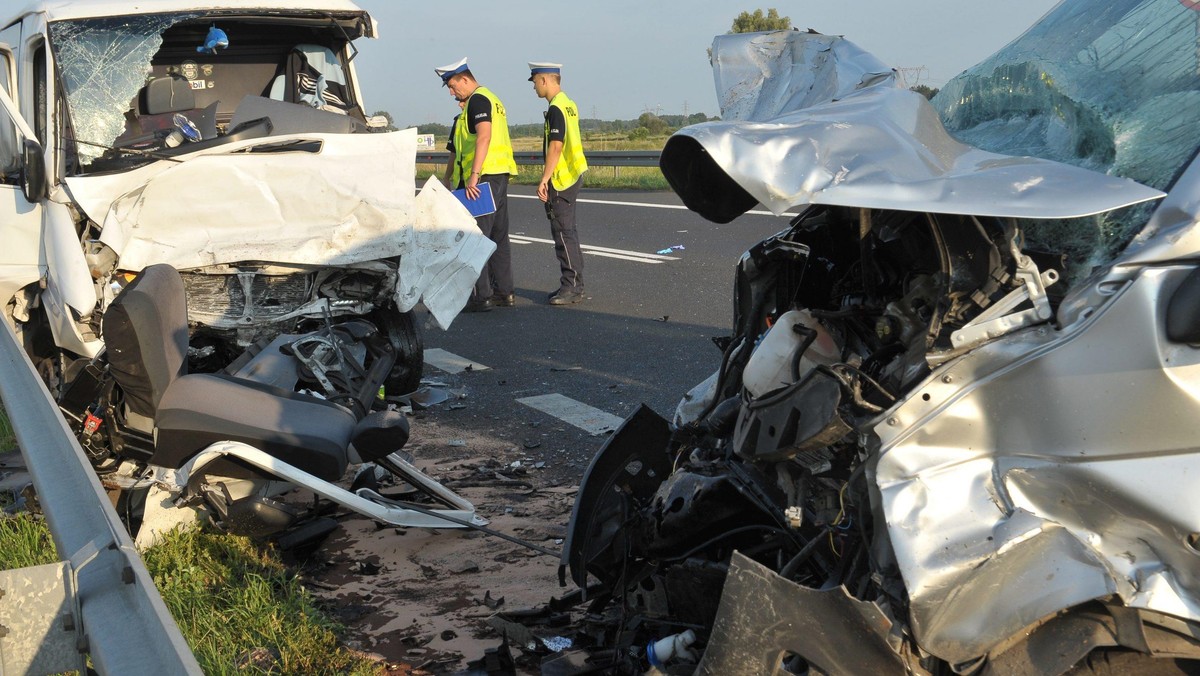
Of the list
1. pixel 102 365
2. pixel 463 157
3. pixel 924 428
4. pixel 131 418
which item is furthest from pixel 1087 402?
pixel 463 157

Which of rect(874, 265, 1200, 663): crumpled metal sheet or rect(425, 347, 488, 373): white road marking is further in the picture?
rect(425, 347, 488, 373): white road marking

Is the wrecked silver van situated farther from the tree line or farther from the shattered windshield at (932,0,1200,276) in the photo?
the tree line

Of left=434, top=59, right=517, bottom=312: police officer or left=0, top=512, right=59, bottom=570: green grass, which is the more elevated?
left=434, top=59, right=517, bottom=312: police officer

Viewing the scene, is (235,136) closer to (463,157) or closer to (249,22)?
(249,22)

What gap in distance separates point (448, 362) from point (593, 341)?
1.07m

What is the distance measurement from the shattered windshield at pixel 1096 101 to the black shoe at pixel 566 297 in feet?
21.5

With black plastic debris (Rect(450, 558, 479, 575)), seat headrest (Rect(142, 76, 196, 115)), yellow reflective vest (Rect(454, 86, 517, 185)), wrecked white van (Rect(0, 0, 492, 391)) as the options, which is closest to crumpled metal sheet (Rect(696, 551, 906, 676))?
black plastic debris (Rect(450, 558, 479, 575))

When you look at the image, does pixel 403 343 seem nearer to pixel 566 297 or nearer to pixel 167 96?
pixel 167 96

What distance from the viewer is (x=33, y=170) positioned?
5.76 meters

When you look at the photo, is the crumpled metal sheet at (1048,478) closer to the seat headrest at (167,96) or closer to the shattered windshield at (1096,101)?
the shattered windshield at (1096,101)

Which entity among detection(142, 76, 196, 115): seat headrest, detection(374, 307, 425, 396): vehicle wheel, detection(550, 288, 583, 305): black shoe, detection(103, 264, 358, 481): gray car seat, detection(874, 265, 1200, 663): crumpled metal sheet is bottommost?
detection(550, 288, 583, 305): black shoe

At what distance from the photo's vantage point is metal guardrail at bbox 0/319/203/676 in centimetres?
172

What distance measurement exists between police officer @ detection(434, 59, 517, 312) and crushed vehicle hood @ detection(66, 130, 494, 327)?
Answer: 3.19m

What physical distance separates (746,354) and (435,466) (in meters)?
2.60
